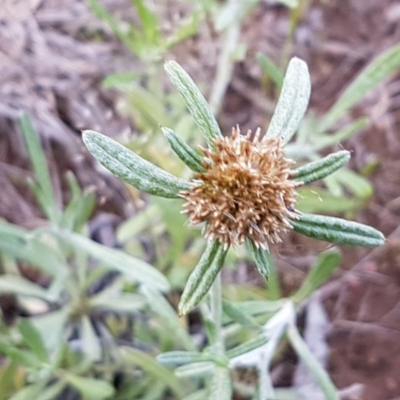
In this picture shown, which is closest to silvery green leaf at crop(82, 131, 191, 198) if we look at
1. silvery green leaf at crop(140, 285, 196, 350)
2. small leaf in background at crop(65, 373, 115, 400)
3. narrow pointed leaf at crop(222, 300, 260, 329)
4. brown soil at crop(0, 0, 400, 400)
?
narrow pointed leaf at crop(222, 300, 260, 329)

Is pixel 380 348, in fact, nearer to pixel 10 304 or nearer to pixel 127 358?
pixel 127 358

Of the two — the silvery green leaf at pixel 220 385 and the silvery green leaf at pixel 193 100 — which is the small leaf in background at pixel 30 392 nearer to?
the silvery green leaf at pixel 220 385

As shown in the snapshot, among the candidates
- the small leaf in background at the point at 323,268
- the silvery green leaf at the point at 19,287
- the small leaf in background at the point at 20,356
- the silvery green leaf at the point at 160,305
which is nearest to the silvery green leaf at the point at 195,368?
the silvery green leaf at the point at 160,305

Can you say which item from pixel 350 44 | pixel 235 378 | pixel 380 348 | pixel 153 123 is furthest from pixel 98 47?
pixel 380 348

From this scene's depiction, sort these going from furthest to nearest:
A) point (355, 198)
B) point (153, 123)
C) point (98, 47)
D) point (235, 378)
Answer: point (98, 47), point (355, 198), point (153, 123), point (235, 378)

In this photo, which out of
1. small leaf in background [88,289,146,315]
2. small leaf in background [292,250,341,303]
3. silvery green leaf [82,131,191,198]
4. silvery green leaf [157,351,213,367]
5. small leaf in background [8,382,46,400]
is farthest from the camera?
small leaf in background [88,289,146,315]

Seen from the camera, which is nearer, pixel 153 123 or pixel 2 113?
pixel 153 123

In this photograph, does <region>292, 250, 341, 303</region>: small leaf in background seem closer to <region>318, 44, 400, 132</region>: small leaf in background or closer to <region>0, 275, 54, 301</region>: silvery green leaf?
<region>318, 44, 400, 132</region>: small leaf in background
